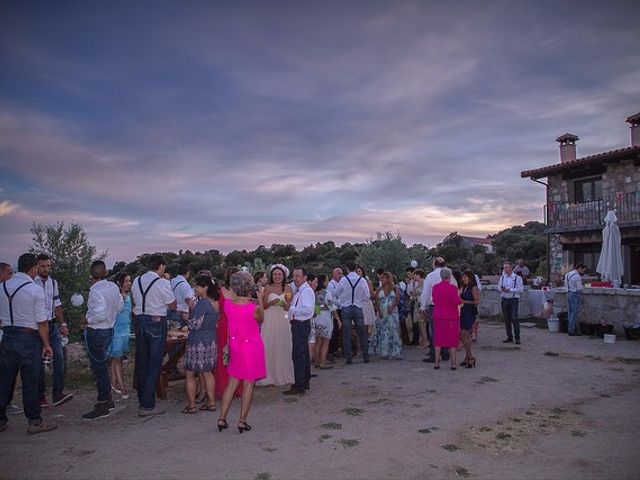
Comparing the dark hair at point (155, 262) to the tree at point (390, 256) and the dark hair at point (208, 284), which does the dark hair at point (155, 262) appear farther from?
the tree at point (390, 256)

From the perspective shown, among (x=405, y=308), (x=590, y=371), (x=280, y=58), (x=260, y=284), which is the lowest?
(x=590, y=371)

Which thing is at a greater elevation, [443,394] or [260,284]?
[260,284]

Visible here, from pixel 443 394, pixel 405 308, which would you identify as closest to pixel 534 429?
pixel 443 394

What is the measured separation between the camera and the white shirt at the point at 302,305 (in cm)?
712

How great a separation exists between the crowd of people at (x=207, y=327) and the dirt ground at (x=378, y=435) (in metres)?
0.38

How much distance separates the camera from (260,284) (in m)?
8.86

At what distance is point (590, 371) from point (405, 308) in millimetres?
4168

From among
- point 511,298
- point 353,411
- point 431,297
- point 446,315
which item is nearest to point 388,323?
point 431,297

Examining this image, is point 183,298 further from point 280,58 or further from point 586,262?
point 586,262

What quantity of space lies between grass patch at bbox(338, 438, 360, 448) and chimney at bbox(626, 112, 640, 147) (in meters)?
21.2

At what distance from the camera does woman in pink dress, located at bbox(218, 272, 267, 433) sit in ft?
17.0

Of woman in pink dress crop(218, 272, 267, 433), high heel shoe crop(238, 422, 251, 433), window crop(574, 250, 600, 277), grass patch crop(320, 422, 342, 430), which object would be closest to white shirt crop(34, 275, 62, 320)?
woman in pink dress crop(218, 272, 267, 433)

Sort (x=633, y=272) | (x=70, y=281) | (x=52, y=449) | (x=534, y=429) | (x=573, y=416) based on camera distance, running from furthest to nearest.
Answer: (x=633, y=272), (x=70, y=281), (x=573, y=416), (x=534, y=429), (x=52, y=449)

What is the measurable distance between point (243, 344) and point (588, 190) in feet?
73.1
